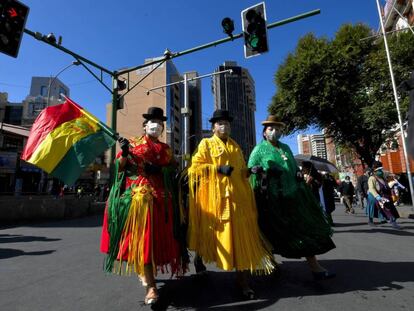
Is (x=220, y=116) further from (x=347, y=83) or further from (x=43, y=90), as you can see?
(x=43, y=90)

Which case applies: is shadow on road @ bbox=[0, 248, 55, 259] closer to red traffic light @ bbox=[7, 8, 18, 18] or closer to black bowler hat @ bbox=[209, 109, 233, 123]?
black bowler hat @ bbox=[209, 109, 233, 123]

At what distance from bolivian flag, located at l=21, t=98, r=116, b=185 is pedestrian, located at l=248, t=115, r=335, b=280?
1755 millimetres

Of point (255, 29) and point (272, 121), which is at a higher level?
point (255, 29)

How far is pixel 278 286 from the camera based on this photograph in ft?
11.2

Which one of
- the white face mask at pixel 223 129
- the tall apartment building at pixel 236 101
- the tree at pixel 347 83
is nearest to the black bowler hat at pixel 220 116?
the white face mask at pixel 223 129

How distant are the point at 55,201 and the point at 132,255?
497 inches

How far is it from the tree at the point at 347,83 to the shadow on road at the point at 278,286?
47.1ft

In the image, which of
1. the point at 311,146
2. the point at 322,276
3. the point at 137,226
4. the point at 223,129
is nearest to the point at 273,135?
the point at 223,129

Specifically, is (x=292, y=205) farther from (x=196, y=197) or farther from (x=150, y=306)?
(x=150, y=306)

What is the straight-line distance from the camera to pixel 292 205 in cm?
361

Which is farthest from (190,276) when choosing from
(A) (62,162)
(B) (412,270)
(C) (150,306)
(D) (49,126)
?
(B) (412,270)

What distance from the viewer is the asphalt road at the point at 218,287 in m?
2.90

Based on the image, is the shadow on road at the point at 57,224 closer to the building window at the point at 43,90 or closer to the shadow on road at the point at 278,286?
the shadow on road at the point at 278,286

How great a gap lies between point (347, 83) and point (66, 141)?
17806 mm
